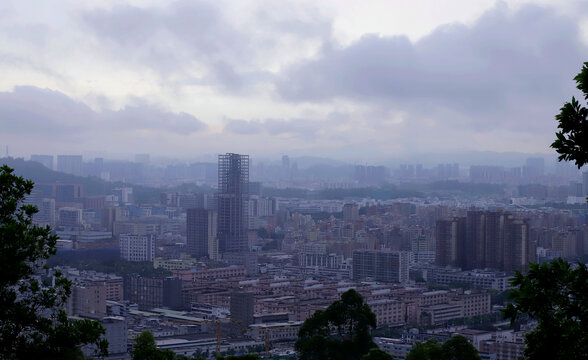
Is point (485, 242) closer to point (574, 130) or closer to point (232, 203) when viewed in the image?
point (232, 203)

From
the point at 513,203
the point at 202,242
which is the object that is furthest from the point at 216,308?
the point at 513,203

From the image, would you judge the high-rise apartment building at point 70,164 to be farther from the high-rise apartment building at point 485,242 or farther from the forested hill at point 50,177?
the high-rise apartment building at point 485,242

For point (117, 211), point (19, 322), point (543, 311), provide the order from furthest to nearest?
point (117, 211)
point (19, 322)
point (543, 311)

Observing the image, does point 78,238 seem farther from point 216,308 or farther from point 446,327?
point 446,327

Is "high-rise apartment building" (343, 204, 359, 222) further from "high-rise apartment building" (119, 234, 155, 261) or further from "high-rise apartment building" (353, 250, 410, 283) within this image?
"high-rise apartment building" (353, 250, 410, 283)

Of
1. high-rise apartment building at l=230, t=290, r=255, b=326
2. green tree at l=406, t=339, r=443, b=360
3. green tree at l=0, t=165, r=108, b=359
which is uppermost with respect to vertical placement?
green tree at l=0, t=165, r=108, b=359

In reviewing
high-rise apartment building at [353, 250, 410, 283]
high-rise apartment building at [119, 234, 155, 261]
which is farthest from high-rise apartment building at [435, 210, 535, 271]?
high-rise apartment building at [119, 234, 155, 261]
